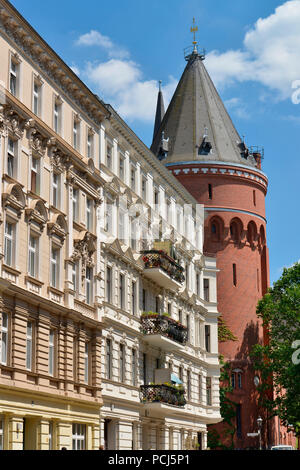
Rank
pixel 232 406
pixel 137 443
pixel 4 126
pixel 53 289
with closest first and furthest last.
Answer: pixel 4 126 → pixel 53 289 → pixel 137 443 → pixel 232 406

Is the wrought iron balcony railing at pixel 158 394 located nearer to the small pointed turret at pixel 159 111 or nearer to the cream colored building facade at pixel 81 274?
the cream colored building facade at pixel 81 274

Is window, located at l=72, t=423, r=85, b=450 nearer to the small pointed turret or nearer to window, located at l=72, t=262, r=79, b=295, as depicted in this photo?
window, located at l=72, t=262, r=79, b=295

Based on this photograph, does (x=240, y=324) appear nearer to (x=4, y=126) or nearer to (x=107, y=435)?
(x=107, y=435)

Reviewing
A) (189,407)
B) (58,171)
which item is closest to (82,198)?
(58,171)

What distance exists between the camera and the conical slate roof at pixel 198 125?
69.3m

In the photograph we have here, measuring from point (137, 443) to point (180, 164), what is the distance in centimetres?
3282

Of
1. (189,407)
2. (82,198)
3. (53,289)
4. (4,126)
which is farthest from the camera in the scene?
(189,407)

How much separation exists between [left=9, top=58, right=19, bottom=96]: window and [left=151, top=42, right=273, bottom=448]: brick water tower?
3824 centimetres

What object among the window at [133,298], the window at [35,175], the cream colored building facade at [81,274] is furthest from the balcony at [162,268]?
the window at [35,175]

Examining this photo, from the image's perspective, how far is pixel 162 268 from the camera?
145 feet

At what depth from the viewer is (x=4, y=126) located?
2869cm

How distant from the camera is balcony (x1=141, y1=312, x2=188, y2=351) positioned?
140 feet

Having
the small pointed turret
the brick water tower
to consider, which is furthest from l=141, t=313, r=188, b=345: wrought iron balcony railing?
the small pointed turret

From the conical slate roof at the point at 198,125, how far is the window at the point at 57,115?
34864mm
